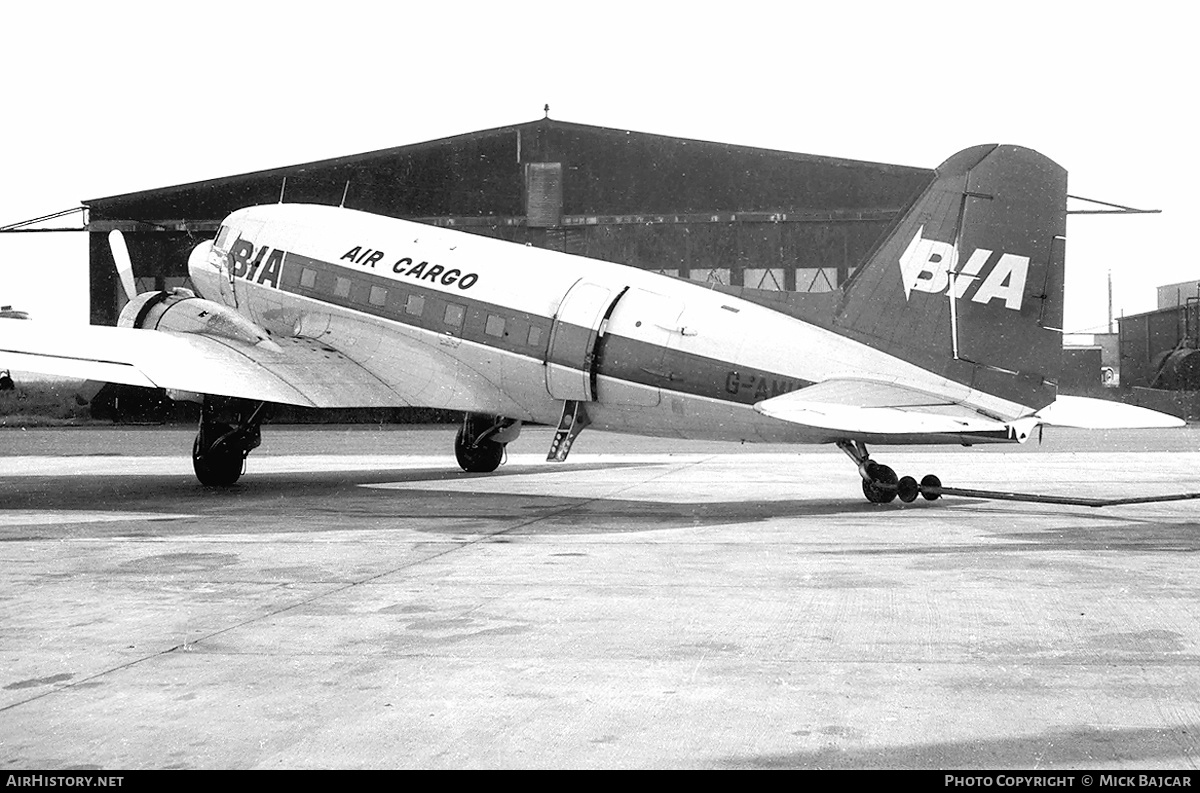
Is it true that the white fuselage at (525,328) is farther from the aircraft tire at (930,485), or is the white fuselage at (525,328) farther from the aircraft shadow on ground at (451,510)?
the aircraft tire at (930,485)

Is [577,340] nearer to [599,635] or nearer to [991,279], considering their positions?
[991,279]

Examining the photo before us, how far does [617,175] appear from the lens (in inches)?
1934

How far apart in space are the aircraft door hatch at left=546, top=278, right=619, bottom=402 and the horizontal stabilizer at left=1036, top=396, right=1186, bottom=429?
260 inches

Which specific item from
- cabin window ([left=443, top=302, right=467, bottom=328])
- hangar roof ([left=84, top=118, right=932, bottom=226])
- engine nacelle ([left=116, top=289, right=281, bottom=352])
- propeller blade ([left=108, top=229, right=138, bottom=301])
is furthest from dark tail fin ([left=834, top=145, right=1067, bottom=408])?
hangar roof ([left=84, top=118, right=932, bottom=226])

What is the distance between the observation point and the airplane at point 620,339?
54.3 ft

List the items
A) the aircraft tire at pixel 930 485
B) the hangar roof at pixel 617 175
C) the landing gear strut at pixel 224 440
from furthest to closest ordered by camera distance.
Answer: the hangar roof at pixel 617 175 < the landing gear strut at pixel 224 440 < the aircraft tire at pixel 930 485

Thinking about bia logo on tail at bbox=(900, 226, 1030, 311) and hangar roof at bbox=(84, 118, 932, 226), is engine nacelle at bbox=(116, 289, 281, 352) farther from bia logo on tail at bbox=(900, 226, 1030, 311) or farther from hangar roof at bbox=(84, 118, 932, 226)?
hangar roof at bbox=(84, 118, 932, 226)

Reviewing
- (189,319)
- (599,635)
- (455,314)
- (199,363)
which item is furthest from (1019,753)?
(189,319)

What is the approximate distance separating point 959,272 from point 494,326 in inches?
303

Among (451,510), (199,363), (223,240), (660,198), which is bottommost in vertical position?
(451,510)

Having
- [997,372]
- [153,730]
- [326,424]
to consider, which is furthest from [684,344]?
[326,424]

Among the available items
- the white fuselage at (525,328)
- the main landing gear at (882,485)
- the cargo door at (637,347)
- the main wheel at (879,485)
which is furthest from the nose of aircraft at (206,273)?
the main wheel at (879,485)

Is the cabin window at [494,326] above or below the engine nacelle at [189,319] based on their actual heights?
below

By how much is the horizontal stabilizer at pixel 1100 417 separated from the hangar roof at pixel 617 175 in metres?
32.6
